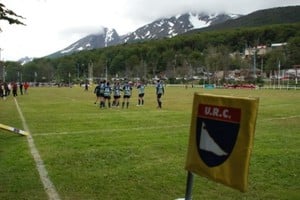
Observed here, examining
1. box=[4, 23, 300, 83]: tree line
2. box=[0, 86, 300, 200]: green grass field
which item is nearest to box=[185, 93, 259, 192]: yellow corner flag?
box=[0, 86, 300, 200]: green grass field

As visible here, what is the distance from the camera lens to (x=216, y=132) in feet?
17.4

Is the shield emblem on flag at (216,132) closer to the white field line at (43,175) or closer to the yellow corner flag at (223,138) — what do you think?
the yellow corner flag at (223,138)

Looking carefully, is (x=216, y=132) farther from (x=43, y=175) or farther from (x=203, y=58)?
Answer: (x=203, y=58)

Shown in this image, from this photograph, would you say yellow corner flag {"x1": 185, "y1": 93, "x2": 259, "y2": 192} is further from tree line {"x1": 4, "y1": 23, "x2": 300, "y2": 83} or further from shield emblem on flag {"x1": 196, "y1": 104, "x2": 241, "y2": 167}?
tree line {"x1": 4, "y1": 23, "x2": 300, "y2": 83}

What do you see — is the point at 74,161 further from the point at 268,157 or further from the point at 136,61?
the point at 136,61

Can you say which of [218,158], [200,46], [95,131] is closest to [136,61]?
[200,46]

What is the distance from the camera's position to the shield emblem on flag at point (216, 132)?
5.07 m

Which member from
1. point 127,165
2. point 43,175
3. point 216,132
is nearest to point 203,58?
point 127,165

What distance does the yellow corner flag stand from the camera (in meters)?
4.88

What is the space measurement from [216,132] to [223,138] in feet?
0.43

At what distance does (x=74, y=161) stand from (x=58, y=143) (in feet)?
11.1

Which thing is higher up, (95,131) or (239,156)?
(239,156)

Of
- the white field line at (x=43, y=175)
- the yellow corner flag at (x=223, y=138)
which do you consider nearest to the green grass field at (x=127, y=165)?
the white field line at (x=43, y=175)

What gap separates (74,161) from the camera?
11438 millimetres
